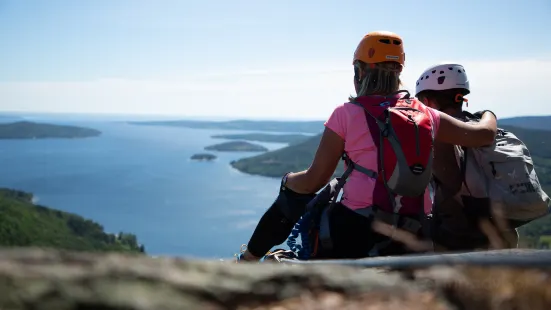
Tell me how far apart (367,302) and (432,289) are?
0.20 m

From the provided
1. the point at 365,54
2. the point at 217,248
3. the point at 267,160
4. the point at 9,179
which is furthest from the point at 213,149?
the point at 365,54

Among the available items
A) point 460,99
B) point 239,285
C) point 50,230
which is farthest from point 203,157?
point 239,285

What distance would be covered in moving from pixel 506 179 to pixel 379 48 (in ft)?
4.73

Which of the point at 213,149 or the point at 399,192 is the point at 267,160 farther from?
the point at 399,192

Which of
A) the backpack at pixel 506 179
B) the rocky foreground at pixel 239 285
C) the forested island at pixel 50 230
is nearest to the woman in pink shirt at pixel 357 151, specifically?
the backpack at pixel 506 179

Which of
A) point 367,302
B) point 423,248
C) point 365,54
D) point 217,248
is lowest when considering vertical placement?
point 217,248

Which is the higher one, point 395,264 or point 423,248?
point 395,264

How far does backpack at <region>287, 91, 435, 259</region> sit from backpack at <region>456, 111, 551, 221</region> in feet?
2.46

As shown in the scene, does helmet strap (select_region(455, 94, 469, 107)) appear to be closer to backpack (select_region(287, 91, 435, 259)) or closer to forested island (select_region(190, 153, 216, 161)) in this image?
backpack (select_region(287, 91, 435, 259))

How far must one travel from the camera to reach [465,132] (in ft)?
11.0

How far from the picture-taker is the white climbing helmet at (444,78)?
397cm

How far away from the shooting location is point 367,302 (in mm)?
1178

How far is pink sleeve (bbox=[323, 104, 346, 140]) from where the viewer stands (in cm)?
313

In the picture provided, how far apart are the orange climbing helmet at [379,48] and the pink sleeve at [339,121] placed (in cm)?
41
